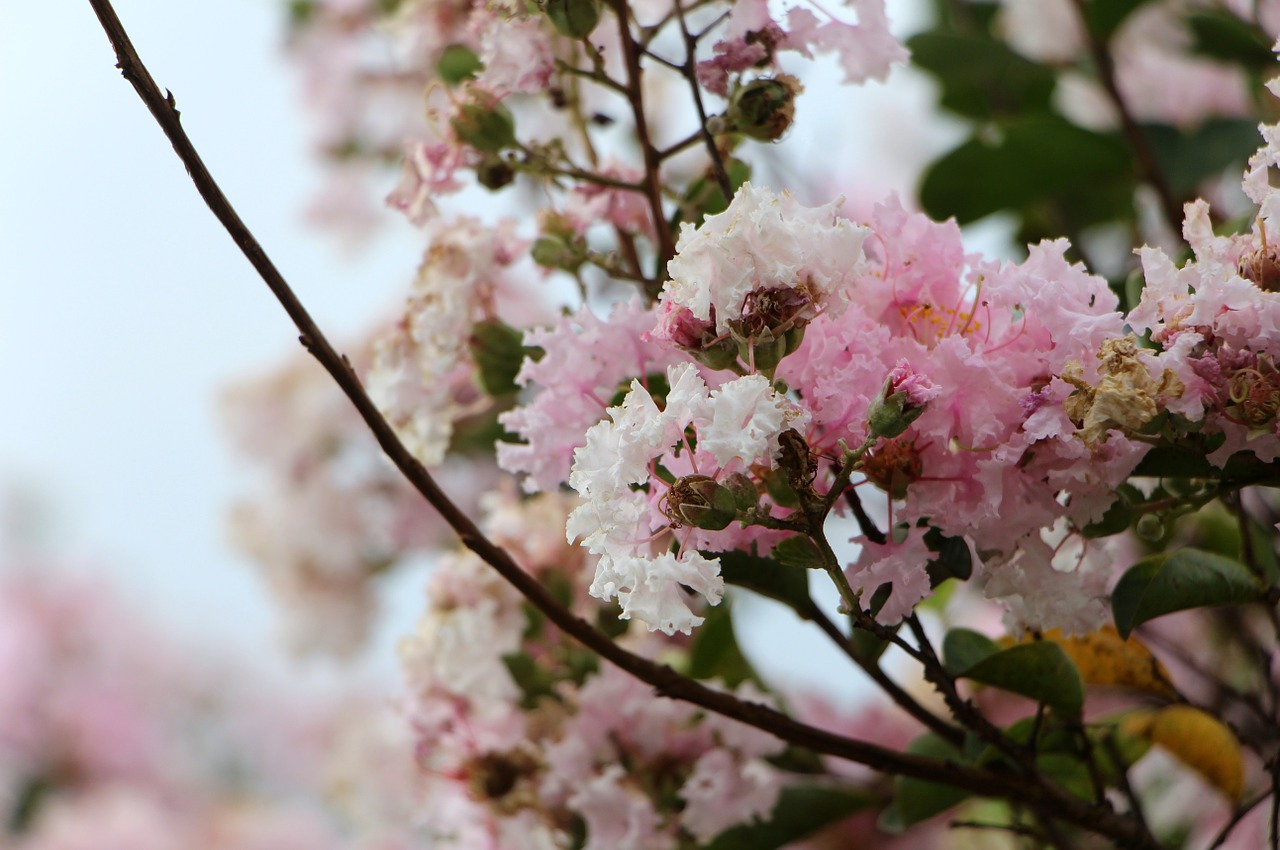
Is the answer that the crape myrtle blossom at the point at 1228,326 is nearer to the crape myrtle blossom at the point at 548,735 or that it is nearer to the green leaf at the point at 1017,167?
the crape myrtle blossom at the point at 548,735

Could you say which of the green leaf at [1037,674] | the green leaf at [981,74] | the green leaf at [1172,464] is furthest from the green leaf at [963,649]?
the green leaf at [981,74]

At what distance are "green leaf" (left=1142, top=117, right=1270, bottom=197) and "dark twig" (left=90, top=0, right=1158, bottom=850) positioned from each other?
1.83ft

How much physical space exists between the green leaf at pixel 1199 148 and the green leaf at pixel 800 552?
0.63 meters

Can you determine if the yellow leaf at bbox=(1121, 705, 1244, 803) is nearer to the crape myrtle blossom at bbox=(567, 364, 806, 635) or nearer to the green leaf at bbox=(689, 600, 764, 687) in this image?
the green leaf at bbox=(689, 600, 764, 687)

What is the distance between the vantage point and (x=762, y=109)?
520 millimetres

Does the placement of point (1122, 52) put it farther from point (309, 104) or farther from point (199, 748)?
point (199, 748)

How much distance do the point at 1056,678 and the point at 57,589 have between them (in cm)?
163

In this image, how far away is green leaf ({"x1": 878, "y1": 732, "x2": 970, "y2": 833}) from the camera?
566 millimetres

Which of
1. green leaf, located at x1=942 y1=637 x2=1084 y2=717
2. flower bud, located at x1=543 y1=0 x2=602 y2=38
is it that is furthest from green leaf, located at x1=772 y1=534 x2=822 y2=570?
flower bud, located at x1=543 y1=0 x2=602 y2=38

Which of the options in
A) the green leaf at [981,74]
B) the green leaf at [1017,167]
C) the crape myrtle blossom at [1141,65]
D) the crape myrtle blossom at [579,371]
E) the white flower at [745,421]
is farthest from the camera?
the crape myrtle blossom at [1141,65]

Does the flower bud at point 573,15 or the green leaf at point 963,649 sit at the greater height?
the flower bud at point 573,15

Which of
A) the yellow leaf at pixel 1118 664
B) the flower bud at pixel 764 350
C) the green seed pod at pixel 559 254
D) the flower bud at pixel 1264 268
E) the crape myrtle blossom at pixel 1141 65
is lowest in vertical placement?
the yellow leaf at pixel 1118 664

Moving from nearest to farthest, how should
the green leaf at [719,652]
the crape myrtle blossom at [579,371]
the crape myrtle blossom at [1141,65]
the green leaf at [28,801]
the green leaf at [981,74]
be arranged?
the crape myrtle blossom at [579,371]
the green leaf at [719,652]
the green leaf at [981,74]
the crape myrtle blossom at [1141,65]
the green leaf at [28,801]

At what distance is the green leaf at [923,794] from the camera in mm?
566
